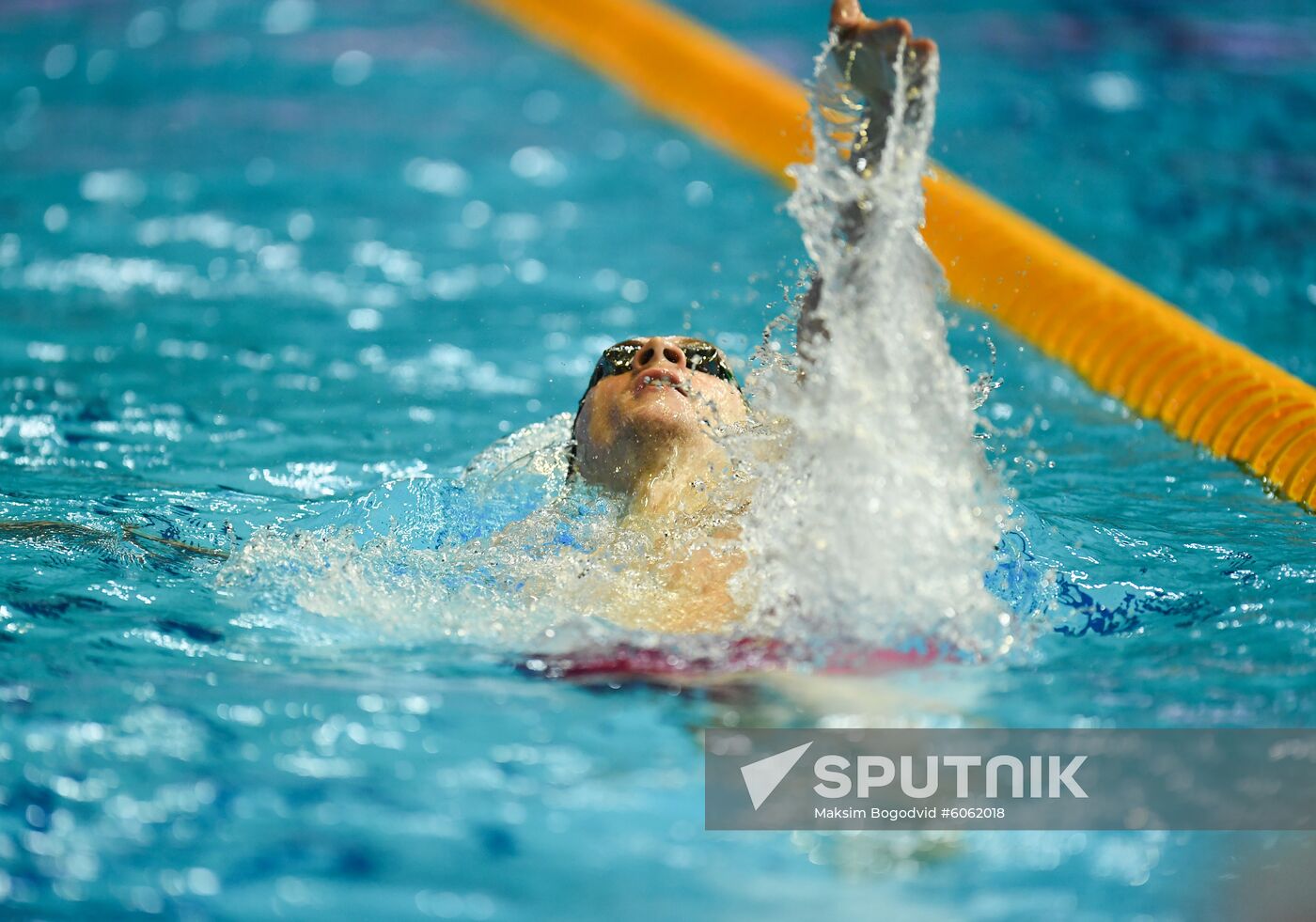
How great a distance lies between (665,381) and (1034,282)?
2240 millimetres

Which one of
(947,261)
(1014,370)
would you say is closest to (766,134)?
(947,261)

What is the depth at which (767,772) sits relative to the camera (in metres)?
1.91

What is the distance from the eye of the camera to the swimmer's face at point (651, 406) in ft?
8.23

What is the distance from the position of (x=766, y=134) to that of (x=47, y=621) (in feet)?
14.2

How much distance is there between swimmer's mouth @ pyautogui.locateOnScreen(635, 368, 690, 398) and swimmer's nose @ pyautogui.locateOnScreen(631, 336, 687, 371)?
0.07 ft

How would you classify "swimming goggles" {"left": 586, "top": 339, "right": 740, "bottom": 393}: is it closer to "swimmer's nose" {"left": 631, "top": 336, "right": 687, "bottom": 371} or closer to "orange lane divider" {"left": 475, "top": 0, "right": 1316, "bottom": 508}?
"swimmer's nose" {"left": 631, "top": 336, "right": 687, "bottom": 371}

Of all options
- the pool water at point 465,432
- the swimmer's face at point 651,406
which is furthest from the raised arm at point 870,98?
the pool water at point 465,432

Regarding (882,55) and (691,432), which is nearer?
(882,55)

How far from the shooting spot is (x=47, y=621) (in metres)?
2.33

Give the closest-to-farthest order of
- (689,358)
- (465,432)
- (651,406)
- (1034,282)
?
1. (651,406)
2. (689,358)
3. (465,432)
4. (1034,282)

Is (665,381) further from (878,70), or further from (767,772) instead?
(767,772)

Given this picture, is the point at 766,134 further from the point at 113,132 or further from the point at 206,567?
the point at 206,567

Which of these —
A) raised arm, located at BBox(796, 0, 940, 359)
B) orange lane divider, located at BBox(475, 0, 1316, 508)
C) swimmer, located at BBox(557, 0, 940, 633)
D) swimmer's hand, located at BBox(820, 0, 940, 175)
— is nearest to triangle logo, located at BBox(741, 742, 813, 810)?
swimmer, located at BBox(557, 0, 940, 633)

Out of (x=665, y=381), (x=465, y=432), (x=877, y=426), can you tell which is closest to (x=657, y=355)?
(x=665, y=381)
